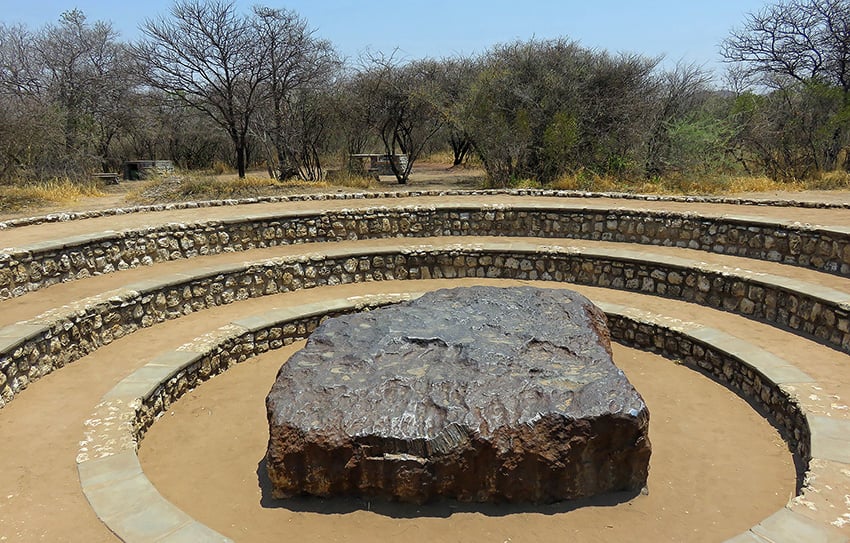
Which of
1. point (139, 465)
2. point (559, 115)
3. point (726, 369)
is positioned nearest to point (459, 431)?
point (139, 465)

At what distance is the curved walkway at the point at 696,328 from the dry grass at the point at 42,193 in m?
4.88

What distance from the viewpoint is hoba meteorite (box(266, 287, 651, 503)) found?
3914 mm

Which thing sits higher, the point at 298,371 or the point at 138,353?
the point at 298,371

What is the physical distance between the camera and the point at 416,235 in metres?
10.7

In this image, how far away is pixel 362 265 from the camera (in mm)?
9172

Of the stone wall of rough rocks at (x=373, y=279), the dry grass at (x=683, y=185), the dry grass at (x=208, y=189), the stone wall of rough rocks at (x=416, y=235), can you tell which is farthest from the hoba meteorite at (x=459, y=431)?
the dry grass at (x=208, y=189)

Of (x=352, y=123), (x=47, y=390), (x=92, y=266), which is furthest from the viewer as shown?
(x=352, y=123)

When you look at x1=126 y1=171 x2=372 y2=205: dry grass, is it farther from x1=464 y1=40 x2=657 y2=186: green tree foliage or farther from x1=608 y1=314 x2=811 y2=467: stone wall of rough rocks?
x1=608 y1=314 x2=811 y2=467: stone wall of rough rocks

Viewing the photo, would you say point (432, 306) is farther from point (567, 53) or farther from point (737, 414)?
point (567, 53)

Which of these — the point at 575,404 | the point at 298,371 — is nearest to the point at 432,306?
the point at 298,371

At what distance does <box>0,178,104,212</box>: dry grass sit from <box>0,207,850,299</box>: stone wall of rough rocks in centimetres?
672

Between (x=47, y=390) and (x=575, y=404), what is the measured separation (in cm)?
476

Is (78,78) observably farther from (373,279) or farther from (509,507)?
(509,507)

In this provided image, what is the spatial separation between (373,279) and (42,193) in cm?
1035
